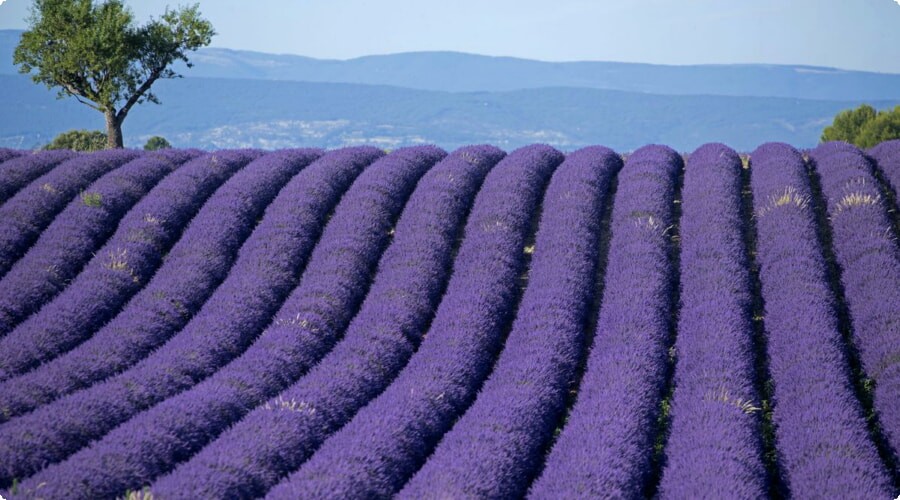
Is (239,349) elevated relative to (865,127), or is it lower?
elevated

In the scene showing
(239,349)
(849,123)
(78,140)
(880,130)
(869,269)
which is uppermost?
(869,269)

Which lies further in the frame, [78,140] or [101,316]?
[78,140]

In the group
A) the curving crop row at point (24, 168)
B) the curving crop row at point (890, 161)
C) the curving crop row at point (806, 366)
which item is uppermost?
the curving crop row at point (24, 168)

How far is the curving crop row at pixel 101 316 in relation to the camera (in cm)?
1120

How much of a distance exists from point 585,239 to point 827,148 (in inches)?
350

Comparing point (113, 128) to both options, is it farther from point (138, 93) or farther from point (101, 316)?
point (101, 316)

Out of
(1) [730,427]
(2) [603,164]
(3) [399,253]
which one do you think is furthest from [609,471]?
(2) [603,164]

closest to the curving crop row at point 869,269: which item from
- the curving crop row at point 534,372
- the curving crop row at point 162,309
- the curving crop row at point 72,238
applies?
the curving crop row at point 534,372

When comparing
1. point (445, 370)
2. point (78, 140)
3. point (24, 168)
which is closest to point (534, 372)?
point (445, 370)

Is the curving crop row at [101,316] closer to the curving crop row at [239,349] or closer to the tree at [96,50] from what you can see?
the curving crop row at [239,349]

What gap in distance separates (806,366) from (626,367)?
2.22 meters

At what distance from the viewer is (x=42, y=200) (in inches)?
651

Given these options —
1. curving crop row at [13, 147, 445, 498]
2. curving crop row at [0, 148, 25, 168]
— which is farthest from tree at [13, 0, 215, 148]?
curving crop row at [13, 147, 445, 498]

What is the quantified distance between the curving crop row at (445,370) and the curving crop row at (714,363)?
8.35ft
